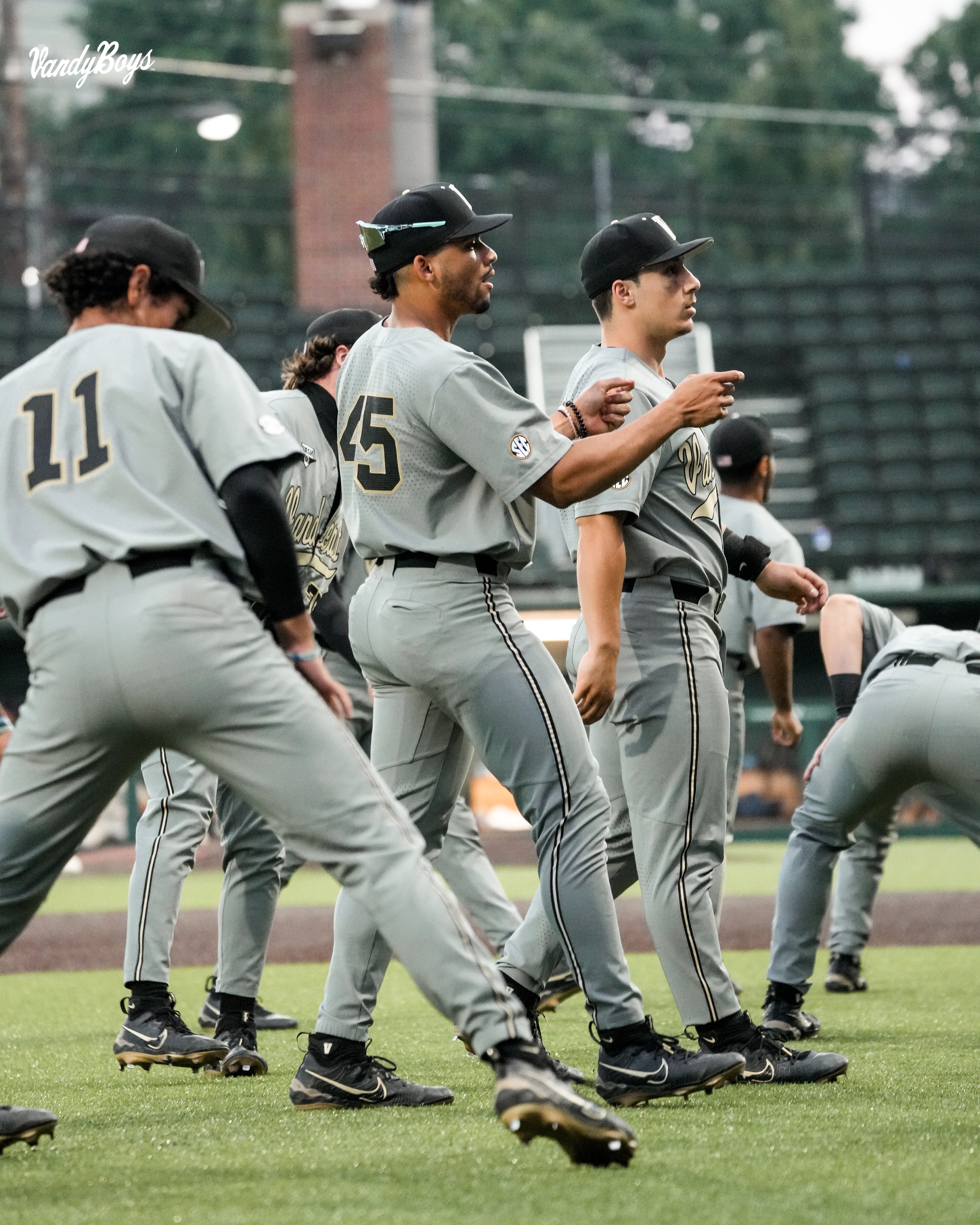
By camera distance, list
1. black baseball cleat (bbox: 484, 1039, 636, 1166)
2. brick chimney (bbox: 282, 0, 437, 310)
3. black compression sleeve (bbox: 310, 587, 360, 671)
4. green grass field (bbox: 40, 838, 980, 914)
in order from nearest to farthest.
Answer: black baseball cleat (bbox: 484, 1039, 636, 1166) < black compression sleeve (bbox: 310, 587, 360, 671) < green grass field (bbox: 40, 838, 980, 914) < brick chimney (bbox: 282, 0, 437, 310)

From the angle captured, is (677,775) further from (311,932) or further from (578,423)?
(311,932)

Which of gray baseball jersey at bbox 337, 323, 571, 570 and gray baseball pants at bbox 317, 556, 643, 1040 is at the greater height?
gray baseball jersey at bbox 337, 323, 571, 570

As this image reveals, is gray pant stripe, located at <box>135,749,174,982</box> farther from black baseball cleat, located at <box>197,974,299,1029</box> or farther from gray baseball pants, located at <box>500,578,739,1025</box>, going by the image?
gray baseball pants, located at <box>500,578,739,1025</box>

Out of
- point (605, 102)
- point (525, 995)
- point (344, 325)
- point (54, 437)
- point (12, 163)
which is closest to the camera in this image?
point (54, 437)

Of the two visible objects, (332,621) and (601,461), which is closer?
(601,461)

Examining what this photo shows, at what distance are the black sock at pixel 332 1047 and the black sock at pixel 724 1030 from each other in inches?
32.2

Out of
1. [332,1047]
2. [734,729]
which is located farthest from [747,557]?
[332,1047]

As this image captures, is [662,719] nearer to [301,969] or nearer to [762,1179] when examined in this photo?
[762,1179]

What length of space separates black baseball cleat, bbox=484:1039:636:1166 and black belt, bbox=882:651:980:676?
2037 mm

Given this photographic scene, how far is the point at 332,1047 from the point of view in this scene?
368cm

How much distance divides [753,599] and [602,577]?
2192mm

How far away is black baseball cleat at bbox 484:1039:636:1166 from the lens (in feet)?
8.99

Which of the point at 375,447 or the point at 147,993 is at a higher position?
the point at 375,447

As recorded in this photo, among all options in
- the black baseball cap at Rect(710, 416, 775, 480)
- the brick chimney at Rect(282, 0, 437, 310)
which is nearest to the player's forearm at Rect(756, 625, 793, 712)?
the black baseball cap at Rect(710, 416, 775, 480)
